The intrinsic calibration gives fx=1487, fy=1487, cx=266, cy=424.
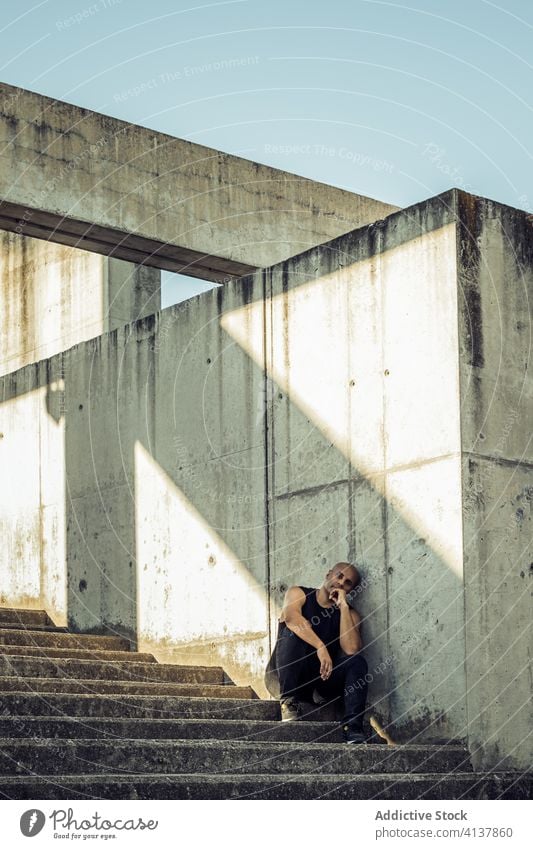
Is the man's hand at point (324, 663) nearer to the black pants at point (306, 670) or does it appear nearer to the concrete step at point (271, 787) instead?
the black pants at point (306, 670)

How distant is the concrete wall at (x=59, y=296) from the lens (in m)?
15.8

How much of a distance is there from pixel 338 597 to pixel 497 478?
1.21 meters

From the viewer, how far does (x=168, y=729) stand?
25.7ft

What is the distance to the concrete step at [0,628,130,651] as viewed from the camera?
10.1m

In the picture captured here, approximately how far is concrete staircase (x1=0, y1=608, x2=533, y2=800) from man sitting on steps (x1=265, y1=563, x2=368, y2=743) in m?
0.19

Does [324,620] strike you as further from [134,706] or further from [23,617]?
[23,617]

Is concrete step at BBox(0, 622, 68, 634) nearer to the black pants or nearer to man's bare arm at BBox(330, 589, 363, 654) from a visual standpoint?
the black pants

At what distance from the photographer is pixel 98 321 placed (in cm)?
Result: 1588

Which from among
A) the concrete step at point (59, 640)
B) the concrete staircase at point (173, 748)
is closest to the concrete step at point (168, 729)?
the concrete staircase at point (173, 748)

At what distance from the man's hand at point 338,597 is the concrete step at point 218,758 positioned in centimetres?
106

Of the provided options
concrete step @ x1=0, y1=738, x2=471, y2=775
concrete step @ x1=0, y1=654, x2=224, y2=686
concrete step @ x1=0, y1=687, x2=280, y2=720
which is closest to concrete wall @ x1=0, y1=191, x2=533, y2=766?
concrete step @ x1=0, y1=654, x2=224, y2=686

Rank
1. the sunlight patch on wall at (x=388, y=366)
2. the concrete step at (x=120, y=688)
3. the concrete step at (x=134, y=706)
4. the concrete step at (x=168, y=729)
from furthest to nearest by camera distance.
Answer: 1. the sunlight patch on wall at (x=388, y=366)
2. the concrete step at (x=120, y=688)
3. the concrete step at (x=134, y=706)
4. the concrete step at (x=168, y=729)

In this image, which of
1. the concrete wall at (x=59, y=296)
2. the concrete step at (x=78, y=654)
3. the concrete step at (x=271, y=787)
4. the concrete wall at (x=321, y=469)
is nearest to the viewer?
the concrete step at (x=271, y=787)
